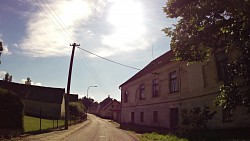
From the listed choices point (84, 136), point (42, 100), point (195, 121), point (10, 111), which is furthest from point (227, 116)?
point (42, 100)

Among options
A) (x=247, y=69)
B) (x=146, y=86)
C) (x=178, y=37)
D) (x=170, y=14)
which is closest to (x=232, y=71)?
(x=247, y=69)

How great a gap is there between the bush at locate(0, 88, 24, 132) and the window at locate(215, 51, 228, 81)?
1302cm

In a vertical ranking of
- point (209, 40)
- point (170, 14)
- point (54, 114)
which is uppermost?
point (170, 14)

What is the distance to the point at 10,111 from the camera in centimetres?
1695

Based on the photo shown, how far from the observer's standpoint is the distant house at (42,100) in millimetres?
54375

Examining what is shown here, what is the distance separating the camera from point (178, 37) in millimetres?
10727

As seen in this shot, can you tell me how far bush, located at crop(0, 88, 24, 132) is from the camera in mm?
16438

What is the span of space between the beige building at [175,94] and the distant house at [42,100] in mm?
19360

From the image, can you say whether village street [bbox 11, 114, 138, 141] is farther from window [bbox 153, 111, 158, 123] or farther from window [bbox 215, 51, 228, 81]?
window [bbox 215, 51, 228, 81]

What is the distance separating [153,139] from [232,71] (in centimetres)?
905

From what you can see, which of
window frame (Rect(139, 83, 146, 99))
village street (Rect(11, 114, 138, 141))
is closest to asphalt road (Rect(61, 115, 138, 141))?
village street (Rect(11, 114, 138, 141))

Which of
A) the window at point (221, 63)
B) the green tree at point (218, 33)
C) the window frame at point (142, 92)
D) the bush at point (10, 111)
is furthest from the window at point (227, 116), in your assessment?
the window frame at point (142, 92)

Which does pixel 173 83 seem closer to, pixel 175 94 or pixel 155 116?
pixel 175 94

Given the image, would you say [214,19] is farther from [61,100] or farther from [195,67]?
[61,100]
